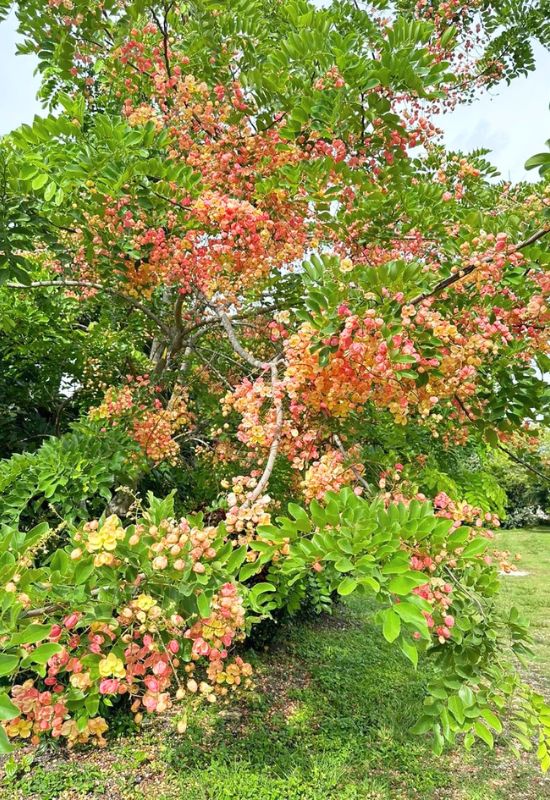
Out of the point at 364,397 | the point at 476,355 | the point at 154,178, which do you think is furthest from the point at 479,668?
the point at 154,178

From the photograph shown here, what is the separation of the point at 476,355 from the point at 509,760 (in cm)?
403

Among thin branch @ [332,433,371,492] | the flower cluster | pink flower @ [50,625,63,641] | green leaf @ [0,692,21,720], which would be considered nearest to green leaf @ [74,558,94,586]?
pink flower @ [50,625,63,641]

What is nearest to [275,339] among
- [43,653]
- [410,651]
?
[410,651]

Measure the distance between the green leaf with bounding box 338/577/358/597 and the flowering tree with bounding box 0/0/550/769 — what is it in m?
0.03

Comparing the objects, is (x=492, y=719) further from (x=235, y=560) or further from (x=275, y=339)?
(x=275, y=339)

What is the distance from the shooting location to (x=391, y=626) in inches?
52.2

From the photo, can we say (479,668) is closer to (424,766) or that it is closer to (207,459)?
(424,766)

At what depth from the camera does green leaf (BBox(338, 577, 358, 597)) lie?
1385 millimetres

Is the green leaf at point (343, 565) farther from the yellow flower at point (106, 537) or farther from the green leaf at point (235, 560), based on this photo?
the yellow flower at point (106, 537)

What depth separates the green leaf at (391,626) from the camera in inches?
51.0

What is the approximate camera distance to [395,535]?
1.59 metres

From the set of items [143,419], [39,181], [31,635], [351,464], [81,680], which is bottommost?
[81,680]

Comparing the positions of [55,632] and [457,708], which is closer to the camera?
[55,632]

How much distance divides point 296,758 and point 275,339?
127 inches
